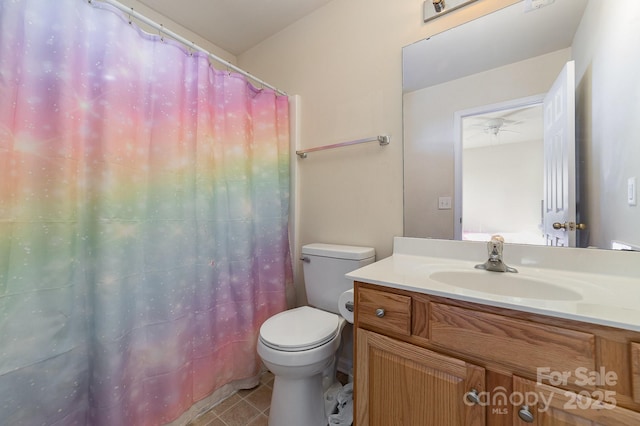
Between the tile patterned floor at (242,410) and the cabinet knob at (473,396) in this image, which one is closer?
the cabinet knob at (473,396)

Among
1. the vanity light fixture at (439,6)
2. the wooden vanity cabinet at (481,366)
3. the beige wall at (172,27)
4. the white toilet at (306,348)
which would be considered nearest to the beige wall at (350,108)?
the vanity light fixture at (439,6)

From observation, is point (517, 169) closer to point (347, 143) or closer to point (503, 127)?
point (503, 127)

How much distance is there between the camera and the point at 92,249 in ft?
3.38

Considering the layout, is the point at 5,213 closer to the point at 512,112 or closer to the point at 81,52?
the point at 81,52

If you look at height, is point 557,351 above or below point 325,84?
below

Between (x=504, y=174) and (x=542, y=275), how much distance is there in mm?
452

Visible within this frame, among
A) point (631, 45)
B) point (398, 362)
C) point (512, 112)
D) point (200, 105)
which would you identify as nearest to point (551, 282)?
point (398, 362)

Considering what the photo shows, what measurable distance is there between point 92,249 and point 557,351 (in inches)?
60.9

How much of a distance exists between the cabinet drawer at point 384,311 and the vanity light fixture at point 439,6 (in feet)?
4.50

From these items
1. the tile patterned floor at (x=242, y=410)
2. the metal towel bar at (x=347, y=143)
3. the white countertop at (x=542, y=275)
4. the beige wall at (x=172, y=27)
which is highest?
the beige wall at (x=172, y=27)

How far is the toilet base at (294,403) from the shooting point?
117 cm

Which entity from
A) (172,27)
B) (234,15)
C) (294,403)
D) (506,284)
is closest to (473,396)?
(506,284)

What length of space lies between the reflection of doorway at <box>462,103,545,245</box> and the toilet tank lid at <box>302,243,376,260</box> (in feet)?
1.59

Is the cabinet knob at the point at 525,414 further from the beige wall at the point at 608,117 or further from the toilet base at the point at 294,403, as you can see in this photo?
the toilet base at the point at 294,403
